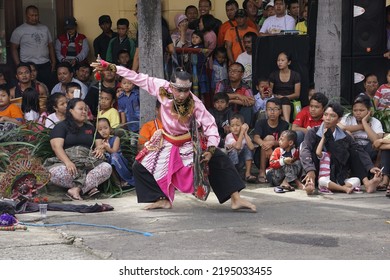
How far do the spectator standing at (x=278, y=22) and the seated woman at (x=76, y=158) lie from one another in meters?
4.03

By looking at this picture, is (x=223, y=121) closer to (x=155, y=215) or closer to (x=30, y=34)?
(x=155, y=215)

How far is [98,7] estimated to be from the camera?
1425cm

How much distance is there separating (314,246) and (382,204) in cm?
220

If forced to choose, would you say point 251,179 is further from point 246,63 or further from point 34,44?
point 34,44

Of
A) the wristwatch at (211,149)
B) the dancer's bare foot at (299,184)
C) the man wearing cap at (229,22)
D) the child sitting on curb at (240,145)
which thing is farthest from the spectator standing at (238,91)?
the wristwatch at (211,149)

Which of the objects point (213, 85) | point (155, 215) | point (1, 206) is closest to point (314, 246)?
point (155, 215)

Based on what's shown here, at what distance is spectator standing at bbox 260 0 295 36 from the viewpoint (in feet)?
43.0

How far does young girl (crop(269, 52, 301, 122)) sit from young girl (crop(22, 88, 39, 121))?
121 inches

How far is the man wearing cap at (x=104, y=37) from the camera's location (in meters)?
13.7

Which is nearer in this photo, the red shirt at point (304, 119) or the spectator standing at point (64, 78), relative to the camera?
the red shirt at point (304, 119)

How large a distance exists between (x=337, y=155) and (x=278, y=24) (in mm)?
3534

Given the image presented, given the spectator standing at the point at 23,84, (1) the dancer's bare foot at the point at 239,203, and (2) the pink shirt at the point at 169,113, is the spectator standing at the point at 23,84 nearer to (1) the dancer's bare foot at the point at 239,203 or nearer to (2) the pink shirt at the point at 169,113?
(2) the pink shirt at the point at 169,113

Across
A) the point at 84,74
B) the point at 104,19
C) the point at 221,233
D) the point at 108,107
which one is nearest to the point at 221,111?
the point at 108,107

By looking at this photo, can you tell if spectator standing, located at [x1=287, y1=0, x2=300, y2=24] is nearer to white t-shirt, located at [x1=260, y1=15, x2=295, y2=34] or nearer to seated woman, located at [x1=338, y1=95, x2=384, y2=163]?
white t-shirt, located at [x1=260, y1=15, x2=295, y2=34]
